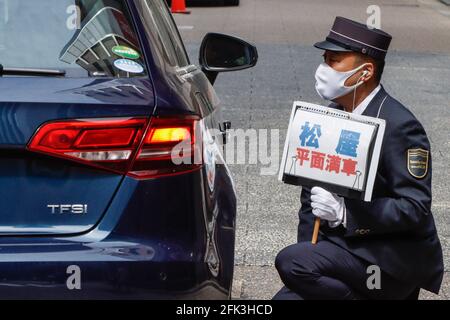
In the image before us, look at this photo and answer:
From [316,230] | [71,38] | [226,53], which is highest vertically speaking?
[71,38]

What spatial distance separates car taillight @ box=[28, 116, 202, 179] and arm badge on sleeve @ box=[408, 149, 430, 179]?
34.3 inches

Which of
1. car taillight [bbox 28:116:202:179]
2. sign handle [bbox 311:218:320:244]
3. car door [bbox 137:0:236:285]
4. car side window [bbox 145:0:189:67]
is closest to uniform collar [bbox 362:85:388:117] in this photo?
sign handle [bbox 311:218:320:244]

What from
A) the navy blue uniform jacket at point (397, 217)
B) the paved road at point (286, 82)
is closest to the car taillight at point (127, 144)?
the navy blue uniform jacket at point (397, 217)

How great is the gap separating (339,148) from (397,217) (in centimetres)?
33

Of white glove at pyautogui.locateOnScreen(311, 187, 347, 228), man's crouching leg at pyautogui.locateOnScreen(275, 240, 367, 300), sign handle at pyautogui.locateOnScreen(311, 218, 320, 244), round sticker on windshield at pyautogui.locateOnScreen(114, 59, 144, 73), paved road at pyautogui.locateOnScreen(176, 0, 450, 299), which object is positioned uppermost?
round sticker on windshield at pyautogui.locateOnScreen(114, 59, 144, 73)

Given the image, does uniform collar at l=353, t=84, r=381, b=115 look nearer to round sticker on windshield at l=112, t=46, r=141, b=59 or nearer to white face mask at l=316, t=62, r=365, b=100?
white face mask at l=316, t=62, r=365, b=100

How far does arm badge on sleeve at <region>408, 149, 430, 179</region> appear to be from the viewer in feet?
11.3

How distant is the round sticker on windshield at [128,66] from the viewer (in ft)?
10.2

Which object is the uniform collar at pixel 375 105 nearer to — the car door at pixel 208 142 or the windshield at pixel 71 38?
the car door at pixel 208 142

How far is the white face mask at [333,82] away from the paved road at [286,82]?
1.66 metres

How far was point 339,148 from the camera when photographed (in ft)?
11.1

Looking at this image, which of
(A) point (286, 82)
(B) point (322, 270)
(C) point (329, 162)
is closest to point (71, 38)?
(C) point (329, 162)

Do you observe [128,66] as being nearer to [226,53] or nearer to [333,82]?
[333,82]
